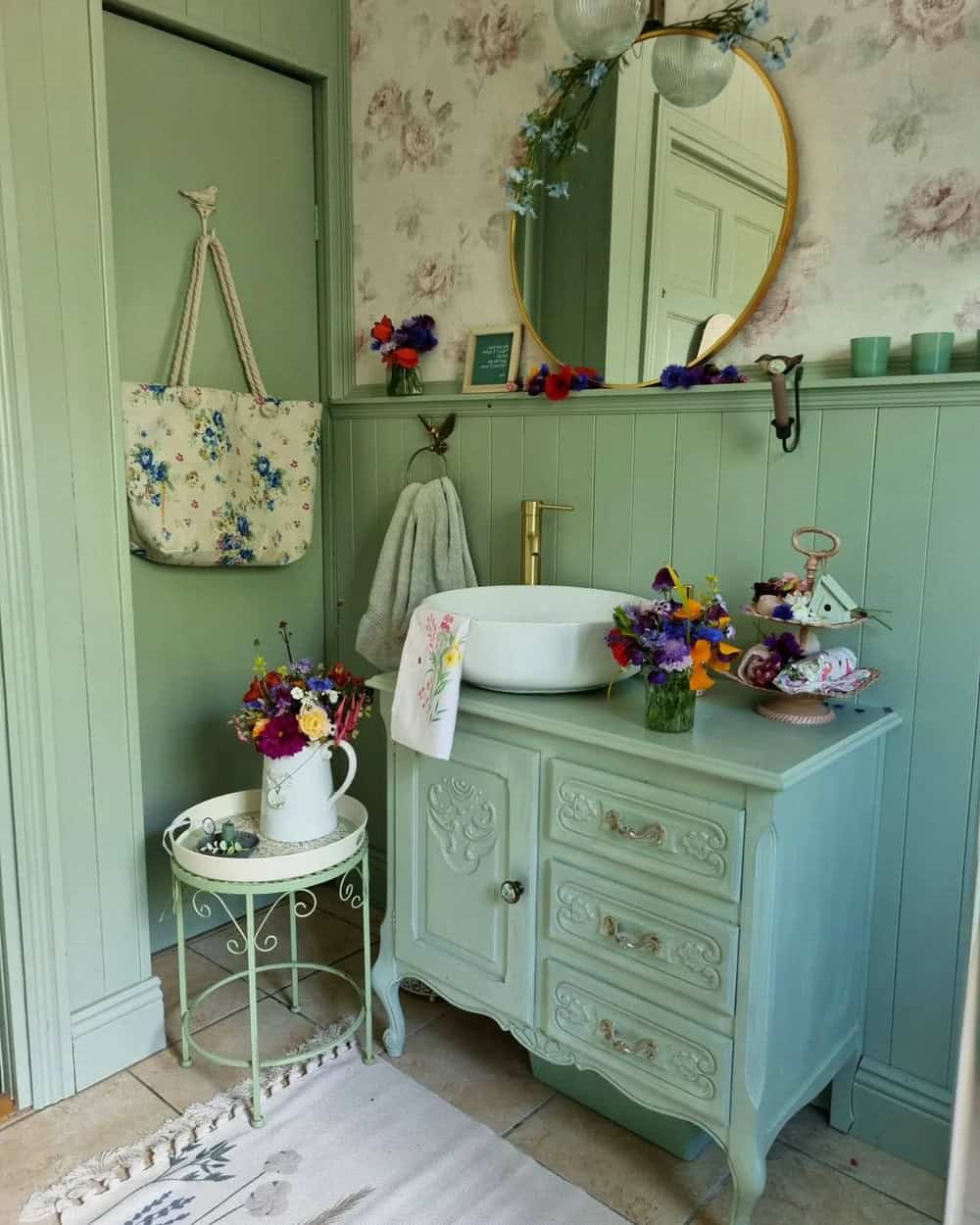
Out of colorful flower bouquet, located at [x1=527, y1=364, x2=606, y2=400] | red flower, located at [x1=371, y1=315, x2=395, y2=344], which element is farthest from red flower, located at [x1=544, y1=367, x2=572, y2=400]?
red flower, located at [x1=371, y1=315, x2=395, y2=344]

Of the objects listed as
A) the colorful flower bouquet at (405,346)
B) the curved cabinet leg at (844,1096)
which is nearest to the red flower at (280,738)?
the colorful flower bouquet at (405,346)

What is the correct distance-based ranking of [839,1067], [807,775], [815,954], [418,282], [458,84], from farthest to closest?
[418,282]
[458,84]
[839,1067]
[815,954]
[807,775]

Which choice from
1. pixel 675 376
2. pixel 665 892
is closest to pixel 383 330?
pixel 675 376

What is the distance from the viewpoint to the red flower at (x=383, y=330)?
2.28 meters

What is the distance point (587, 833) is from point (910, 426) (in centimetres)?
83

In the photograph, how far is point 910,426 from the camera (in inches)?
61.2

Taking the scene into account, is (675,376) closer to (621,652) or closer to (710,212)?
(710,212)

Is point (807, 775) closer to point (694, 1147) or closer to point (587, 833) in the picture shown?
point (587, 833)

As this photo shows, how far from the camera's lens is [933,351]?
151cm

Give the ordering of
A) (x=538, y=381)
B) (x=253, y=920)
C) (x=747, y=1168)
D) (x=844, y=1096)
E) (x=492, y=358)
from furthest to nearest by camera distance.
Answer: (x=492, y=358)
(x=538, y=381)
(x=253, y=920)
(x=844, y=1096)
(x=747, y=1168)

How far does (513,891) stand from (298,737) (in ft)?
1.57

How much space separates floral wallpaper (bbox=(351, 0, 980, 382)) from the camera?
4.95 ft

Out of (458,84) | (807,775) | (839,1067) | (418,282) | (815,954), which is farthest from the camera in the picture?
(418,282)

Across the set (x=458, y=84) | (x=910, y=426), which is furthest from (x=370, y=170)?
(x=910, y=426)
